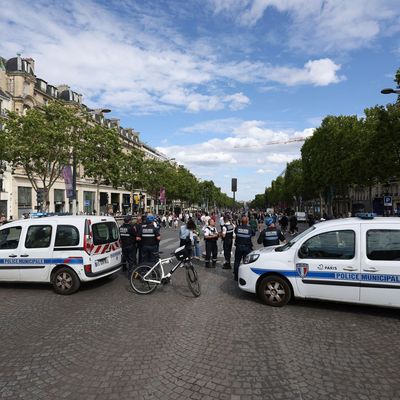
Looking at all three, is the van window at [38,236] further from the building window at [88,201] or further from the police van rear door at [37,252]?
the building window at [88,201]

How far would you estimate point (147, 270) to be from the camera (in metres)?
8.20

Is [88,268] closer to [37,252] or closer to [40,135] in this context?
[37,252]

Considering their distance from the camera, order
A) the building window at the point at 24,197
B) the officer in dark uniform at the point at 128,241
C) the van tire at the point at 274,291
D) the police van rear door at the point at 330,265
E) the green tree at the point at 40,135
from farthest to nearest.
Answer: the building window at the point at 24,197 < the green tree at the point at 40,135 < the officer in dark uniform at the point at 128,241 < the van tire at the point at 274,291 < the police van rear door at the point at 330,265

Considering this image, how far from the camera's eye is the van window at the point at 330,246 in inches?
252

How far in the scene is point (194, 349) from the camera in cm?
485

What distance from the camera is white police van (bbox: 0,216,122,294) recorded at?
8.02 m

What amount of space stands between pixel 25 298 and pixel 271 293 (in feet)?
16.6

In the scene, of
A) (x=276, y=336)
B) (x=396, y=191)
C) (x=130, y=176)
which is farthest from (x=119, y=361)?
(x=396, y=191)

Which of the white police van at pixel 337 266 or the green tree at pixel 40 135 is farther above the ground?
the green tree at pixel 40 135

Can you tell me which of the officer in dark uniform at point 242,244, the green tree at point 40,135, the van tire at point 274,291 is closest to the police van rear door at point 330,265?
the van tire at point 274,291

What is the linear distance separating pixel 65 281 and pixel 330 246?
556 cm

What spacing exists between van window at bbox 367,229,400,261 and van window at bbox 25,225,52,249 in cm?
656

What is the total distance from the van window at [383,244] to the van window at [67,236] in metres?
5.87

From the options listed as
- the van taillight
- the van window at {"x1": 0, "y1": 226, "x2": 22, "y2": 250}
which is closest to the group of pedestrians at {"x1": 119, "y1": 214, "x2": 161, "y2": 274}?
the van taillight
